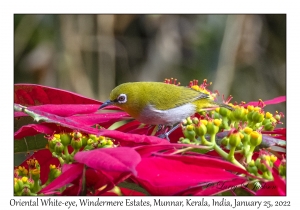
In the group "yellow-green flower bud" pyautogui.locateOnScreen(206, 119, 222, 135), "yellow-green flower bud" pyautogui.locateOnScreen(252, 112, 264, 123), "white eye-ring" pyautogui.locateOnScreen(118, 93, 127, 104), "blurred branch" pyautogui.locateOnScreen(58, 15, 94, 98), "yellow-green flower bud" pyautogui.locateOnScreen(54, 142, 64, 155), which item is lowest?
"yellow-green flower bud" pyautogui.locateOnScreen(54, 142, 64, 155)

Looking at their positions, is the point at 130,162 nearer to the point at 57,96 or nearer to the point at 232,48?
the point at 57,96

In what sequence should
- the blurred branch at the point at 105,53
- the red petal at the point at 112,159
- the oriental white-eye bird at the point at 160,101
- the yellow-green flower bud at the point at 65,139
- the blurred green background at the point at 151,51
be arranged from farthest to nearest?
the blurred branch at the point at 105,53 < the blurred green background at the point at 151,51 < the oriental white-eye bird at the point at 160,101 < the yellow-green flower bud at the point at 65,139 < the red petal at the point at 112,159

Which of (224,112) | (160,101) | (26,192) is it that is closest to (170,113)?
(160,101)

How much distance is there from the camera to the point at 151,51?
12.4ft

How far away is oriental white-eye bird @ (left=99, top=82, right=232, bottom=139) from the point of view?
1.56 m

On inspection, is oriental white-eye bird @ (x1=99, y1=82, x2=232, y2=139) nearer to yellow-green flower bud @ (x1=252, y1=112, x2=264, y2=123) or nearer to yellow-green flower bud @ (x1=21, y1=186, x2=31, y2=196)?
yellow-green flower bud @ (x1=252, y1=112, x2=264, y2=123)

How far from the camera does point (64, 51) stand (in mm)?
3422

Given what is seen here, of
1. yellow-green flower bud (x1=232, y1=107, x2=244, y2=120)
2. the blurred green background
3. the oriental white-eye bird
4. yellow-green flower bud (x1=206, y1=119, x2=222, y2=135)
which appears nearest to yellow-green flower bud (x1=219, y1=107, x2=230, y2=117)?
yellow-green flower bud (x1=232, y1=107, x2=244, y2=120)

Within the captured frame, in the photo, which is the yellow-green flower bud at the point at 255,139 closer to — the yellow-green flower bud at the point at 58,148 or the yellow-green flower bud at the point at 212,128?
the yellow-green flower bud at the point at 212,128

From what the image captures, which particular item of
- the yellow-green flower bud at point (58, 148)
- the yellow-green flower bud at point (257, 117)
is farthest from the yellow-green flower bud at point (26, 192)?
the yellow-green flower bud at point (257, 117)

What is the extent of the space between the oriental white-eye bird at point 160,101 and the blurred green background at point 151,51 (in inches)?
66.2

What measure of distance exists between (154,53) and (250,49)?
0.80m

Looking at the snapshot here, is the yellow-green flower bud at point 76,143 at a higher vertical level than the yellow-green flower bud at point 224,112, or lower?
lower

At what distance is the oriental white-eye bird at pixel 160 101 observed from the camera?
1562 mm
